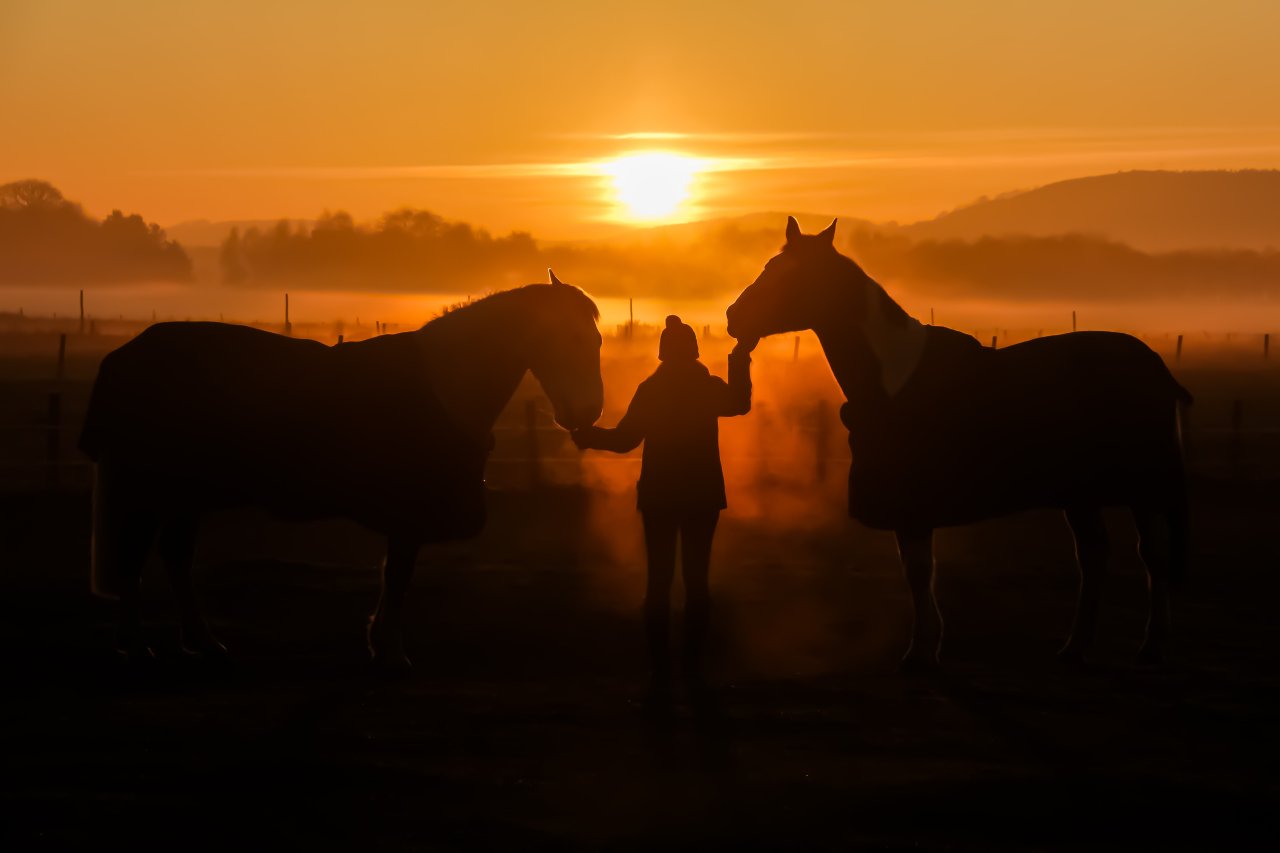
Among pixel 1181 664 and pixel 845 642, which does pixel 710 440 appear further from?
pixel 1181 664

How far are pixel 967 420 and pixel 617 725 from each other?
3042 millimetres

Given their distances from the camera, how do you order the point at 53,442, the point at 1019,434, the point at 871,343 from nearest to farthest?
the point at 871,343 → the point at 1019,434 → the point at 53,442

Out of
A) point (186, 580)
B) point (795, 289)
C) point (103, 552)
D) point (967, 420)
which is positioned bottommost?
point (186, 580)

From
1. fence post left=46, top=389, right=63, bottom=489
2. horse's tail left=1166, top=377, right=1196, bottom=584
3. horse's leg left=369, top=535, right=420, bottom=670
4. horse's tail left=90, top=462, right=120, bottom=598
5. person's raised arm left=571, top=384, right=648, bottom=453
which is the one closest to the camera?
person's raised arm left=571, top=384, right=648, bottom=453

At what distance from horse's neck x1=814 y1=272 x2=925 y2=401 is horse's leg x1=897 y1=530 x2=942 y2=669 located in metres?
0.87

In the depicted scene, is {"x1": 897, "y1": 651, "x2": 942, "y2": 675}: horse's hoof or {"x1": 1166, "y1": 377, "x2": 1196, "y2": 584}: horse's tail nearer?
{"x1": 897, "y1": 651, "x2": 942, "y2": 675}: horse's hoof

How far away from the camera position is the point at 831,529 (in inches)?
661

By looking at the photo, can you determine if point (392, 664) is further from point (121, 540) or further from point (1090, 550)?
point (1090, 550)

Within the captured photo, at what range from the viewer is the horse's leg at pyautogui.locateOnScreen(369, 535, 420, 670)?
8.99 meters

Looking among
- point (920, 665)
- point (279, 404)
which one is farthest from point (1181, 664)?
point (279, 404)

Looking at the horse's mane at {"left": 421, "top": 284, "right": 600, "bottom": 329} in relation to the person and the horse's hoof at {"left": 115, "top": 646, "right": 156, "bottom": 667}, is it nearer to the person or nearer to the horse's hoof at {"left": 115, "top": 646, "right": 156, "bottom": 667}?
the person

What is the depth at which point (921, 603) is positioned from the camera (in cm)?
910

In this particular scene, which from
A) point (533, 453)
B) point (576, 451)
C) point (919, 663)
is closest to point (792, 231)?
point (919, 663)

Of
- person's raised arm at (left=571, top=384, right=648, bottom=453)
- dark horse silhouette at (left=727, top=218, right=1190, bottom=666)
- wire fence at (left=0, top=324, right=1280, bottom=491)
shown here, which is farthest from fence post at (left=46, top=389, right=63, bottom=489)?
dark horse silhouette at (left=727, top=218, right=1190, bottom=666)
